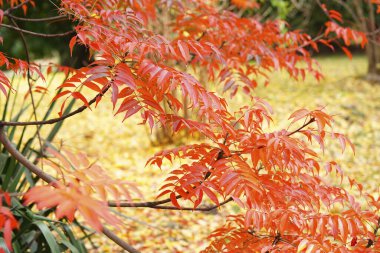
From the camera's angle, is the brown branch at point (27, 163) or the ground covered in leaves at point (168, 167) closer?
the brown branch at point (27, 163)

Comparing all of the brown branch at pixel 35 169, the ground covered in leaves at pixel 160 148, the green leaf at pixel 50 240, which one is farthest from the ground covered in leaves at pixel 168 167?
the brown branch at pixel 35 169

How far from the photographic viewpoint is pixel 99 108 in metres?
8.65

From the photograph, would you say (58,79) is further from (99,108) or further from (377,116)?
(377,116)

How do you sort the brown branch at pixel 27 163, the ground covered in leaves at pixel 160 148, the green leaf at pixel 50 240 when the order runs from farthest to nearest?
the ground covered in leaves at pixel 160 148 < the green leaf at pixel 50 240 < the brown branch at pixel 27 163

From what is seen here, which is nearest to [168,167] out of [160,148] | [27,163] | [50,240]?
[160,148]

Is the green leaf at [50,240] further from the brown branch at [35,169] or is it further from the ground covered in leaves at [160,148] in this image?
the brown branch at [35,169]

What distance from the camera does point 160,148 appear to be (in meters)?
5.90

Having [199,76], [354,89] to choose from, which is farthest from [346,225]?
[354,89]

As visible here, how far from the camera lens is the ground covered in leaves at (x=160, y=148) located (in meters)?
3.61

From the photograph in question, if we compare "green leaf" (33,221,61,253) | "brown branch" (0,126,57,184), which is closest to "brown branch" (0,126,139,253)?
"brown branch" (0,126,57,184)

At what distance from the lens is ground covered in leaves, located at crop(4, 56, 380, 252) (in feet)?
11.8

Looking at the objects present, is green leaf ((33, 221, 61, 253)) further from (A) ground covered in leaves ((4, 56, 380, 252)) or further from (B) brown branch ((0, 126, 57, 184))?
(B) brown branch ((0, 126, 57, 184))

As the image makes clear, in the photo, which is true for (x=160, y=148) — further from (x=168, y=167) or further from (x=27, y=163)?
(x=27, y=163)

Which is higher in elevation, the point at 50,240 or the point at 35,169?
the point at 35,169
